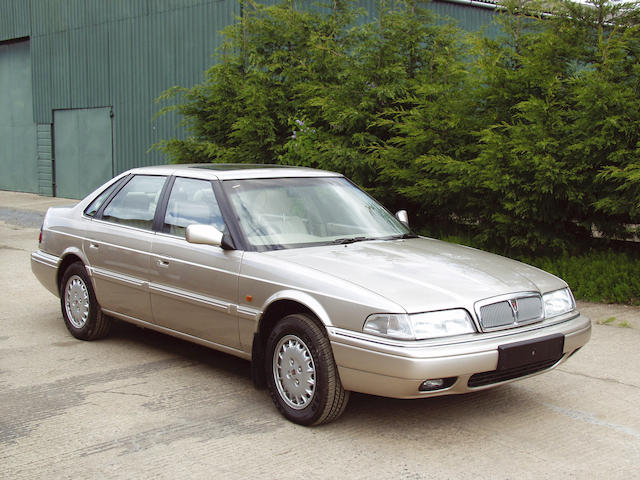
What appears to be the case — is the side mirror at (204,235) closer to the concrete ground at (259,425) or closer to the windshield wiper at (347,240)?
the windshield wiper at (347,240)

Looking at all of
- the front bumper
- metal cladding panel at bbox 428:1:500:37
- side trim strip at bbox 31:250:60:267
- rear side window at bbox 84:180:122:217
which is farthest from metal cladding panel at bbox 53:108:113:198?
the front bumper

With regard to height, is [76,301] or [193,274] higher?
[193,274]

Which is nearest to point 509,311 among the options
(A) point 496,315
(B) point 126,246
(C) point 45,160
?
(A) point 496,315

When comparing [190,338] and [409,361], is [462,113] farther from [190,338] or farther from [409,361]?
[409,361]

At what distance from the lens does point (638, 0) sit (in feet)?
26.9

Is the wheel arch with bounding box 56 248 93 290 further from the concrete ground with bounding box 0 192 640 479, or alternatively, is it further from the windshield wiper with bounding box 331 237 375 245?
the windshield wiper with bounding box 331 237 375 245

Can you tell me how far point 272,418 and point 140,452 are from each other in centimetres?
88

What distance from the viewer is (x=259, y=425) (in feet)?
15.0

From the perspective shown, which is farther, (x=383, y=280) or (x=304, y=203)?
(x=304, y=203)

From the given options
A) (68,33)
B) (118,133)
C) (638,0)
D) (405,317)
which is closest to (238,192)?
(405,317)

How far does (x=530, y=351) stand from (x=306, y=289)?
1334 mm

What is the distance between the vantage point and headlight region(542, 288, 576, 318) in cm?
475

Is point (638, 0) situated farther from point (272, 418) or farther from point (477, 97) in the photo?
point (272, 418)

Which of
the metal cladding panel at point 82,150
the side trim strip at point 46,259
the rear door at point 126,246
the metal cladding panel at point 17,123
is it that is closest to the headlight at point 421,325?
the rear door at point 126,246
